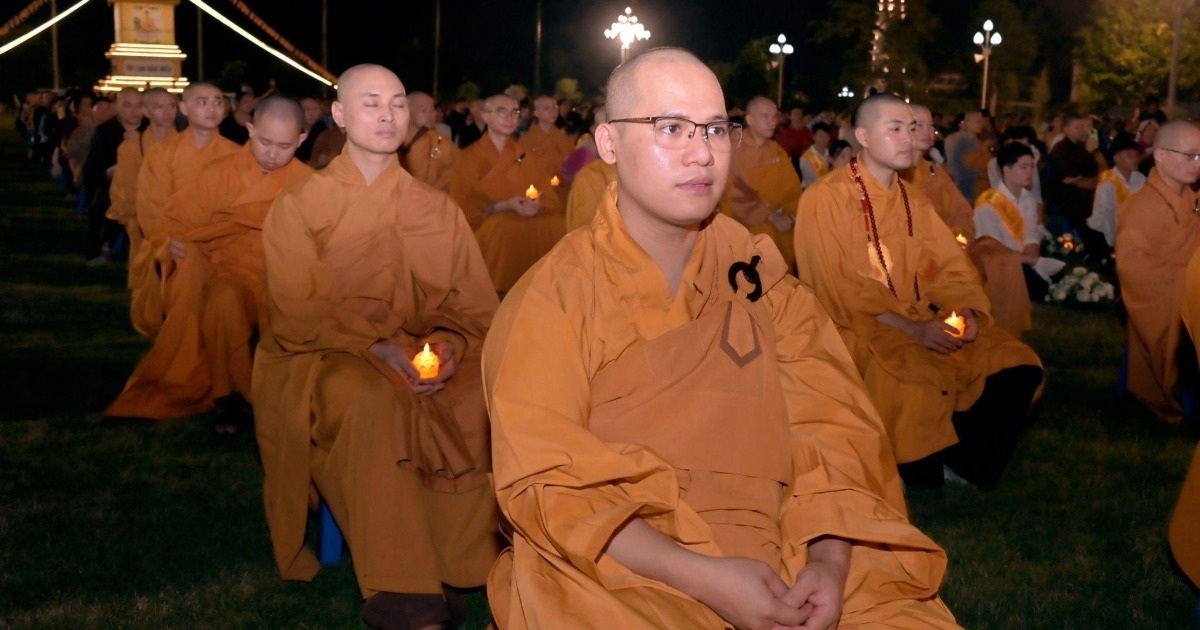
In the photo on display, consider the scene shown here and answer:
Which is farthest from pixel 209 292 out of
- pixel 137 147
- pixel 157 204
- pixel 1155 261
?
pixel 137 147

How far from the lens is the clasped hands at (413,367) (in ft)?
15.3

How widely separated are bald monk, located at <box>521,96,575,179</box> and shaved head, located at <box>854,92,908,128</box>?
6982mm

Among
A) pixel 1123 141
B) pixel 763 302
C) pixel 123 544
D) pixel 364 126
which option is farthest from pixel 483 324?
pixel 1123 141

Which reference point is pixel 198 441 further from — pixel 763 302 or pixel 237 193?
pixel 763 302

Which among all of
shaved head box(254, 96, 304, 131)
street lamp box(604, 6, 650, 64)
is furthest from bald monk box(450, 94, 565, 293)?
street lamp box(604, 6, 650, 64)

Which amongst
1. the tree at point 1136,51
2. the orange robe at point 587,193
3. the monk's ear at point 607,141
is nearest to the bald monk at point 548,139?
the orange robe at point 587,193

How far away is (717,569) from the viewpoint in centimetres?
254

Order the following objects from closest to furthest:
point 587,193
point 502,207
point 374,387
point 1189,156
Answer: point 374,387 → point 1189,156 → point 587,193 → point 502,207

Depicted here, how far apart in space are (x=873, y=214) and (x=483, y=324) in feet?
6.29

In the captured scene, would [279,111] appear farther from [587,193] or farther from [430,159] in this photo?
[430,159]

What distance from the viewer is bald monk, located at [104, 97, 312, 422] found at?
22.4 ft

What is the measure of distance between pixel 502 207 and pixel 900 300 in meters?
5.47

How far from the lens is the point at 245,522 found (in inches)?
221

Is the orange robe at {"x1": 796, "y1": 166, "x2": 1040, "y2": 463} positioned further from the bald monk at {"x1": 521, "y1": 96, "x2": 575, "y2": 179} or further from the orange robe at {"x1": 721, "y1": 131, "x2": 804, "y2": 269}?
the bald monk at {"x1": 521, "y1": 96, "x2": 575, "y2": 179}
